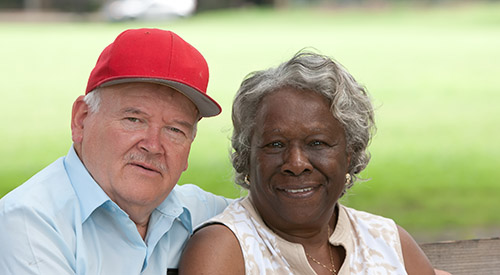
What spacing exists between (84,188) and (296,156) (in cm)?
77

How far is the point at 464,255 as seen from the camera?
3078mm

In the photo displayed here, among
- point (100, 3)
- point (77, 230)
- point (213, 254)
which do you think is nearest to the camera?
point (77, 230)

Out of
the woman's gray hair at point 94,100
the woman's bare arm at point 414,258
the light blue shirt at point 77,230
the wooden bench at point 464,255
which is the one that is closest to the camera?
the light blue shirt at point 77,230

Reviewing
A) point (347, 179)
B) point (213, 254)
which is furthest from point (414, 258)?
point (213, 254)

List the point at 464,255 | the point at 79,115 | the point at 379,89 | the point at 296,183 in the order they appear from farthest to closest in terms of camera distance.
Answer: the point at 379,89 → the point at 464,255 → the point at 296,183 → the point at 79,115

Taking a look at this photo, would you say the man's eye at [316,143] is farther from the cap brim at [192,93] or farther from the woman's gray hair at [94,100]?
the woman's gray hair at [94,100]

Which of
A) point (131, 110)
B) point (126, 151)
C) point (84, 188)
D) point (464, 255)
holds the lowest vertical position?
point (464, 255)

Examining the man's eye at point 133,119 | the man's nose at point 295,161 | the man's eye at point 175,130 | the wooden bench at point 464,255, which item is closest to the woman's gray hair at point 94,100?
the man's eye at point 133,119

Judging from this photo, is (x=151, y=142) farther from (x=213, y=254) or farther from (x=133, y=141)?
(x=213, y=254)

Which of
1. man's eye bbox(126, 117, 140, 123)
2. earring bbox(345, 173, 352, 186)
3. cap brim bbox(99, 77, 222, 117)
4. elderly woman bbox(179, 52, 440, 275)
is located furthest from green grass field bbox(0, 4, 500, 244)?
man's eye bbox(126, 117, 140, 123)

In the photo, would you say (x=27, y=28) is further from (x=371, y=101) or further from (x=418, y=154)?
(x=371, y=101)

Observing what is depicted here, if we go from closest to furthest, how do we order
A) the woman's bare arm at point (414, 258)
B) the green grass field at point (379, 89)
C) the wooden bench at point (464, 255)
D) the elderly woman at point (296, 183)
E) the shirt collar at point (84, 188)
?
the shirt collar at point (84, 188) < the elderly woman at point (296, 183) < the woman's bare arm at point (414, 258) < the wooden bench at point (464, 255) < the green grass field at point (379, 89)

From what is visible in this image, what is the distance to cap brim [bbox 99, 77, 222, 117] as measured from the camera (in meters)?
2.38

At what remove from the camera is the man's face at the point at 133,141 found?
7.88 ft
